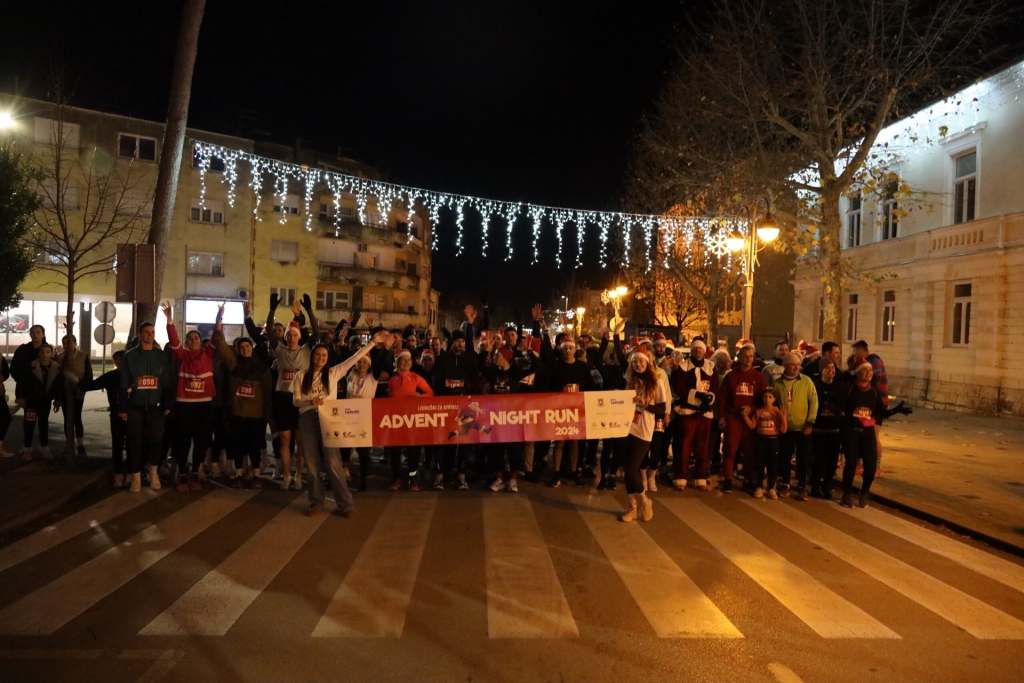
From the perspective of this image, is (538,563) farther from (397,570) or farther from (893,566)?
(893,566)

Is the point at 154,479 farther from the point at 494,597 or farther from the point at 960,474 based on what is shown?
the point at 960,474

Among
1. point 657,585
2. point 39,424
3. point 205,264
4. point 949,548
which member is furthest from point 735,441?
point 205,264

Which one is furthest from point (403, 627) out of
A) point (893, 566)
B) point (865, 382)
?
point (865, 382)

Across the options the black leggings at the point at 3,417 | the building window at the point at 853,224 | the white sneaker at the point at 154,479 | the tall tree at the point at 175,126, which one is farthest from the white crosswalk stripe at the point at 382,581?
the building window at the point at 853,224

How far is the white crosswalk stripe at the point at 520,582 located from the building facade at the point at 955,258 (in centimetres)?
1411

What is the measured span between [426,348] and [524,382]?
2.44 metres

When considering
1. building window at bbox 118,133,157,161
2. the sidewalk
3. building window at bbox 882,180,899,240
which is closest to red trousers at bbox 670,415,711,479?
the sidewalk

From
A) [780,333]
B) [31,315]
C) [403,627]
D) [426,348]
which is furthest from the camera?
[780,333]

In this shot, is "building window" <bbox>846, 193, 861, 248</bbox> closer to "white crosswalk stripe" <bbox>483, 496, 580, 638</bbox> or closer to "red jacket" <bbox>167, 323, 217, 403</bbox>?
"white crosswalk stripe" <bbox>483, 496, 580, 638</bbox>

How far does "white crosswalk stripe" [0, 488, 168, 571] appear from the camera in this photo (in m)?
6.93

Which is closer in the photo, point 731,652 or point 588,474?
point 731,652

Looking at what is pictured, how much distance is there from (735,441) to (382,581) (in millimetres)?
5714

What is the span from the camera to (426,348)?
489 inches

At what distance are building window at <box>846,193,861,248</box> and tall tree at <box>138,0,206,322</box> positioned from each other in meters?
23.8
